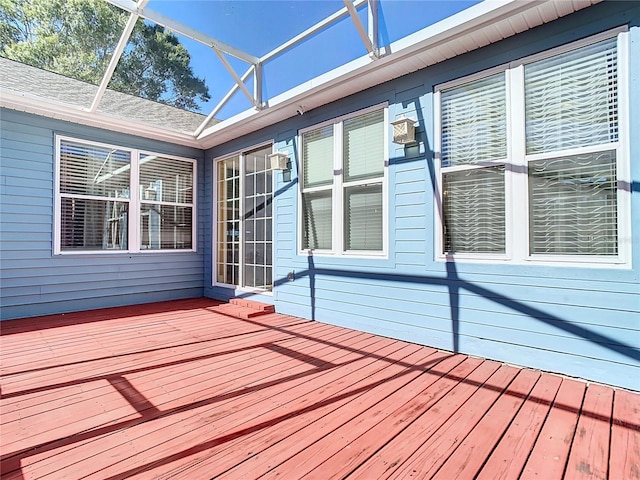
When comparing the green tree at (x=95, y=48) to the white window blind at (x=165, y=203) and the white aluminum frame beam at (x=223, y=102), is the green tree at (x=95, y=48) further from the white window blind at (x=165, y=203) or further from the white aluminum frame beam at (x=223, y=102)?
the white window blind at (x=165, y=203)

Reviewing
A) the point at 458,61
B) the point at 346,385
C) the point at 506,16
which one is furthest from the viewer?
the point at 458,61

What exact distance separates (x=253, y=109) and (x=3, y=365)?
3798mm

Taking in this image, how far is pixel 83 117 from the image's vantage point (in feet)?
15.2

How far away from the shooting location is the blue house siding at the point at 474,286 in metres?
2.30

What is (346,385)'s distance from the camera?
93.4 inches

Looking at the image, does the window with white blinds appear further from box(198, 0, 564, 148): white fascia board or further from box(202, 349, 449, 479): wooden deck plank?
box(202, 349, 449, 479): wooden deck plank

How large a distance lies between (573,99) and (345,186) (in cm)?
222

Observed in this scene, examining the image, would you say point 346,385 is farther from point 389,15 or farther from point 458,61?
point 389,15

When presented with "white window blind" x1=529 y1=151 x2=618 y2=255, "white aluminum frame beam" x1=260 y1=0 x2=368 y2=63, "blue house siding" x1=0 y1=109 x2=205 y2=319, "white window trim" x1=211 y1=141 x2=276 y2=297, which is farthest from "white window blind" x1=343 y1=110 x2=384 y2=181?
"blue house siding" x1=0 y1=109 x2=205 y2=319

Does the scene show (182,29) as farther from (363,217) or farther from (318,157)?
(363,217)

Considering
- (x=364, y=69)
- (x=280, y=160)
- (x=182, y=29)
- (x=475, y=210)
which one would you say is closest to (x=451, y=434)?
(x=475, y=210)

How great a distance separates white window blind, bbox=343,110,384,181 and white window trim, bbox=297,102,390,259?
59 millimetres

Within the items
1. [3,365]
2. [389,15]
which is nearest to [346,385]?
[3,365]

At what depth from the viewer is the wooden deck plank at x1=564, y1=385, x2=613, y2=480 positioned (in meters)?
1.49
